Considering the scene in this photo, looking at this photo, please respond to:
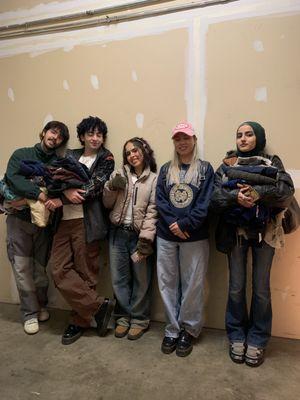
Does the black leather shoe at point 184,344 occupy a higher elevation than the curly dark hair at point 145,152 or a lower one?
lower

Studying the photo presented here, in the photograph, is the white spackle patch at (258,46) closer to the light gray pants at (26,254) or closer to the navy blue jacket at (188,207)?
the navy blue jacket at (188,207)

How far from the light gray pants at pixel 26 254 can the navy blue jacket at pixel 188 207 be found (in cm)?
102

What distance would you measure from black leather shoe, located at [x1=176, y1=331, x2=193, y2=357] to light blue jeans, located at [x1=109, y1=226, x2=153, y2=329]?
1.07 feet

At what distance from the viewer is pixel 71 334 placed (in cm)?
237

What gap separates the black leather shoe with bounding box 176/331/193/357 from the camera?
2.15 m

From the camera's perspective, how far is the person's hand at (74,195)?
2299 millimetres

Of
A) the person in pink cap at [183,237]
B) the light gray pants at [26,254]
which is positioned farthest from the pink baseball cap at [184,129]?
the light gray pants at [26,254]

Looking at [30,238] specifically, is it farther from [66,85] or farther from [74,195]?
[66,85]

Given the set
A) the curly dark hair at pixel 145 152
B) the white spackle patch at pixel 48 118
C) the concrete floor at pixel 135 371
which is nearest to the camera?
the concrete floor at pixel 135 371

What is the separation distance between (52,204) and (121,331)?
1.04 m

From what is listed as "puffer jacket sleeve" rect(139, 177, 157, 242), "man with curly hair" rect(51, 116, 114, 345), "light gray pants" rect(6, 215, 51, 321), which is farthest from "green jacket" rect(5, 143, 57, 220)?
"puffer jacket sleeve" rect(139, 177, 157, 242)

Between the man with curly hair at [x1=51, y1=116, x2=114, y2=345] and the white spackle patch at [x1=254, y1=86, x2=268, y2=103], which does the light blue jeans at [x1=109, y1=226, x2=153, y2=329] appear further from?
the white spackle patch at [x1=254, y1=86, x2=268, y2=103]

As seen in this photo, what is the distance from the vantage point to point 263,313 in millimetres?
2078

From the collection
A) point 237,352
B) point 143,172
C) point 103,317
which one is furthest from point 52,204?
point 237,352
